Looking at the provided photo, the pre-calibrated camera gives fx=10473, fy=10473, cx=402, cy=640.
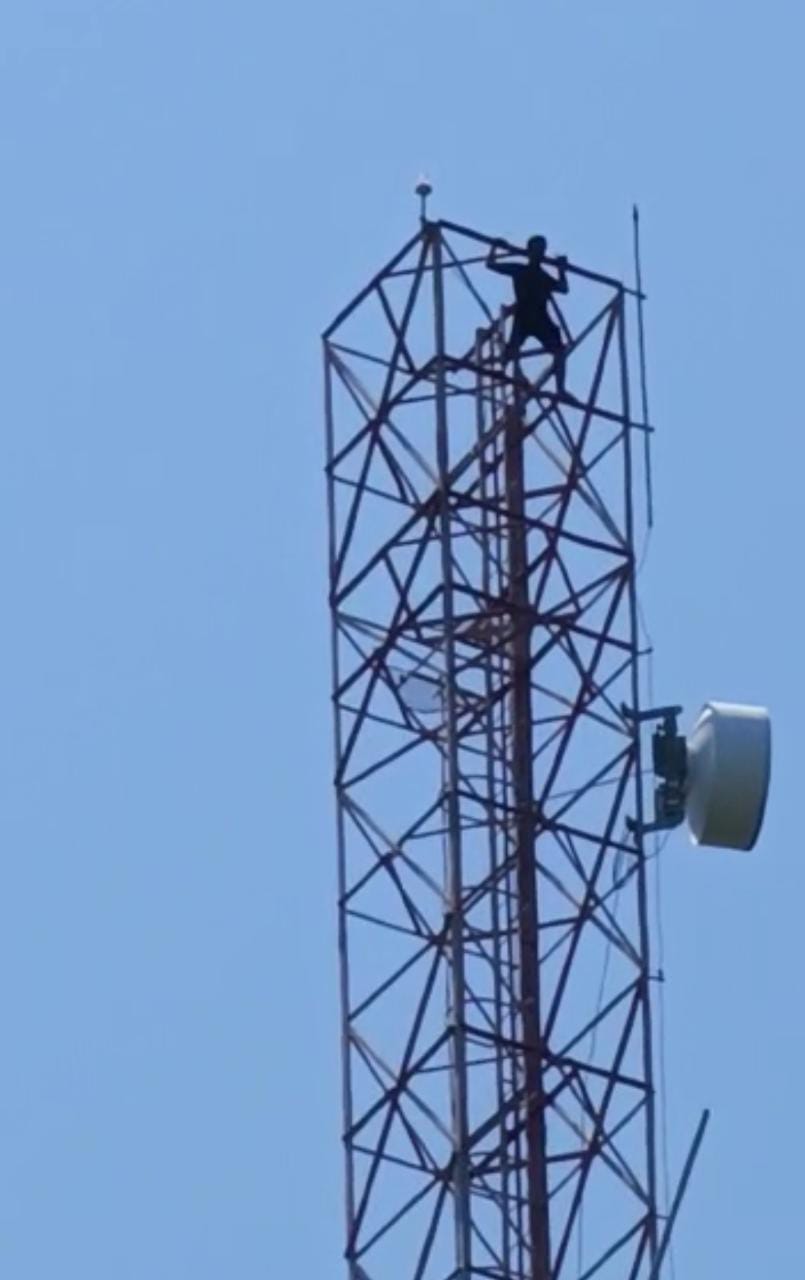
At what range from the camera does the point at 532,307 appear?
6881 cm

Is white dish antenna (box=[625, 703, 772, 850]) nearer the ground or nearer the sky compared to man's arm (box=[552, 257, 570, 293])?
nearer the ground

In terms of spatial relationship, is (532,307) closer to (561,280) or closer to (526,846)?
(561,280)

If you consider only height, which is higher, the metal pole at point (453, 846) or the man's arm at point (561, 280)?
the man's arm at point (561, 280)

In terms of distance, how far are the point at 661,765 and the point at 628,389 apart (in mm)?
2599

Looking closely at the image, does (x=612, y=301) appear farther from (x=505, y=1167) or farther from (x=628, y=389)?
(x=505, y=1167)

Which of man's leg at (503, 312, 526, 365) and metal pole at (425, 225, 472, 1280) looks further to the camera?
man's leg at (503, 312, 526, 365)

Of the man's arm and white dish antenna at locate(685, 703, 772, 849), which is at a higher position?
the man's arm

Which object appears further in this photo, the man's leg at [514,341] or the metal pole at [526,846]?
the man's leg at [514,341]

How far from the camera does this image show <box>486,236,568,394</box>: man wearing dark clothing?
6875 centimetres

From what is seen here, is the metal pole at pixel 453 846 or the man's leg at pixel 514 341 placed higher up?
the man's leg at pixel 514 341

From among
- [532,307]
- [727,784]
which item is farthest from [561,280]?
[727,784]

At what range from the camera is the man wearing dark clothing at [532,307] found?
68750 millimetres

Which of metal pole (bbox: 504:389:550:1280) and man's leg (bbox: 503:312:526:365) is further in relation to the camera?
man's leg (bbox: 503:312:526:365)

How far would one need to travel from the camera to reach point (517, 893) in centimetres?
6744
